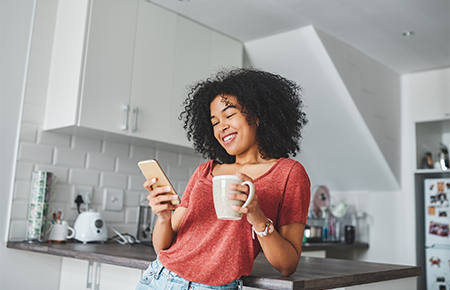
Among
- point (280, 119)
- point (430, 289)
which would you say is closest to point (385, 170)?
point (430, 289)

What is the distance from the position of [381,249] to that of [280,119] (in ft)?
9.29

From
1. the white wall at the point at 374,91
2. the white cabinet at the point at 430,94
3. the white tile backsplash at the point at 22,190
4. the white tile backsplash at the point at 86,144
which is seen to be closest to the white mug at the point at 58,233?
the white tile backsplash at the point at 22,190

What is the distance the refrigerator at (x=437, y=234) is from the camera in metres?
3.34

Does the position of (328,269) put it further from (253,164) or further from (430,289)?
(430,289)

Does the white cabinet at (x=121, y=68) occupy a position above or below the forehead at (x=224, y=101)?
above

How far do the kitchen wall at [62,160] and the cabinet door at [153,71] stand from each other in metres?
0.21

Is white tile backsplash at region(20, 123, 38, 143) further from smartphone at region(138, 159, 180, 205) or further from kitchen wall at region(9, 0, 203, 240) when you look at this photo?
A: smartphone at region(138, 159, 180, 205)

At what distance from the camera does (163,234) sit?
123 centimetres

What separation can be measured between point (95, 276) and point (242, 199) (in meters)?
1.18

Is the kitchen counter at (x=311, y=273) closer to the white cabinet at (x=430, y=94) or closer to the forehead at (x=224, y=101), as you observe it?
the forehead at (x=224, y=101)

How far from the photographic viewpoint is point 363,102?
3.22 m

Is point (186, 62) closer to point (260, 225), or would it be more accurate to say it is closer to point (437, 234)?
point (260, 225)

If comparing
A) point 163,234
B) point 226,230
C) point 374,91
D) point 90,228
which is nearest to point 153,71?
point 90,228

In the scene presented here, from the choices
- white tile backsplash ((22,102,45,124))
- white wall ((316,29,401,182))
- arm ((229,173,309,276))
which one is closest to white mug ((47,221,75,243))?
white tile backsplash ((22,102,45,124))
